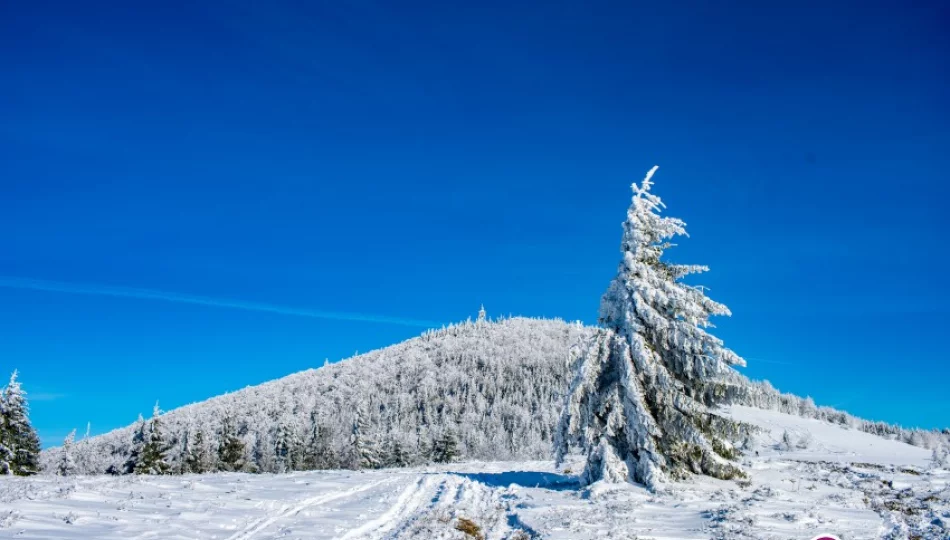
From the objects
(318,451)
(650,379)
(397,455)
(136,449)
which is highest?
(650,379)

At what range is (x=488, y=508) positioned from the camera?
1794cm

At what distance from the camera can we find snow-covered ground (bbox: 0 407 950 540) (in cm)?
1373

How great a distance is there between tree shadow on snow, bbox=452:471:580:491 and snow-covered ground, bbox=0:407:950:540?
86 millimetres

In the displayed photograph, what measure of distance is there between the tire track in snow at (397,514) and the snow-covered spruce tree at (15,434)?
38897 millimetres

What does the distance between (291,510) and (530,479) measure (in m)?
10.1

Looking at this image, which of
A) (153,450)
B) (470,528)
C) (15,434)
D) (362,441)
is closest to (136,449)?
(153,450)

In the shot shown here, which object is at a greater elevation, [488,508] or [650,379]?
[650,379]

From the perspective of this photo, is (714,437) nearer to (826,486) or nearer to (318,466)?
(826,486)

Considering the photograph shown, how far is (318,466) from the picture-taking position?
80.2 m

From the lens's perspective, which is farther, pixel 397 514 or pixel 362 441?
pixel 362 441

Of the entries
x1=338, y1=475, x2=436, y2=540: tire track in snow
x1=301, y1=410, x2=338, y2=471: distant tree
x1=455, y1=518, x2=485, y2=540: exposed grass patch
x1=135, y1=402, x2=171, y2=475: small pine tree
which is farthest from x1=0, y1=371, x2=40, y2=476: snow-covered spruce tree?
x1=455, y1=518, x2=485, y2=540: exposed grass patch

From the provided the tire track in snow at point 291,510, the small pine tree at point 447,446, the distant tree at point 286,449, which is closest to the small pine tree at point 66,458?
the distant tree at point 286,449

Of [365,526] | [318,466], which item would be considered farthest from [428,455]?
[365,526]

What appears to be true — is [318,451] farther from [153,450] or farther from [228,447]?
[153,450]
